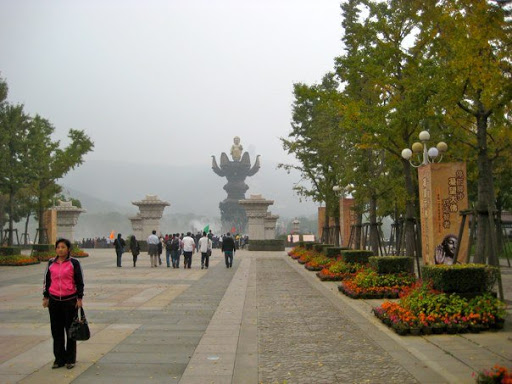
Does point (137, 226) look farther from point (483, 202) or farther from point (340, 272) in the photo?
point (483, 202)

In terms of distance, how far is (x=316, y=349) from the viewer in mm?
8141

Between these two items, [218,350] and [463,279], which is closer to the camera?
[218,350]

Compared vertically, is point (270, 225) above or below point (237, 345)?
above

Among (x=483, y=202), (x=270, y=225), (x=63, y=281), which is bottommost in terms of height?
(x=63, y=281)

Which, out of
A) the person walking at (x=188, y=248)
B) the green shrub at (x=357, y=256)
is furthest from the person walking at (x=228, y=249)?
the green shrub at (x=357, y=256)

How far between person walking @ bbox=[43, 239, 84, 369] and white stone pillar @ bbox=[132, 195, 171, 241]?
37.2 m

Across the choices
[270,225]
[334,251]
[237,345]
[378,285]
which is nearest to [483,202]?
[378,285]

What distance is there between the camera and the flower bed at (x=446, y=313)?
918cm

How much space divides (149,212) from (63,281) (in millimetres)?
37955

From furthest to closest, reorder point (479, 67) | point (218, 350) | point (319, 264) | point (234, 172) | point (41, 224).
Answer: point (234, 172), point (41, 224), point (319, 264), point (479, 67), point (218, 350)

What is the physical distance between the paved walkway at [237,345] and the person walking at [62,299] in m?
0.25

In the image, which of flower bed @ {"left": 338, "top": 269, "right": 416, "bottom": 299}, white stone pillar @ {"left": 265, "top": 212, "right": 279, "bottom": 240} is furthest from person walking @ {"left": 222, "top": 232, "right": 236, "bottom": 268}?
white stone pillar @ {"left": 265, "top": 212, "right": 279, "bottom": 240}

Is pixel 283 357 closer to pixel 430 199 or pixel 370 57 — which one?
pixel 430 199

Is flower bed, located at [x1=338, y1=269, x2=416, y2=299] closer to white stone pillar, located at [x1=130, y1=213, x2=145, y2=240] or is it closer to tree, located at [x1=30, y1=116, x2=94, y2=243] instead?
tree, located at [x1=30, y1=116, x2=94, y2=243]
